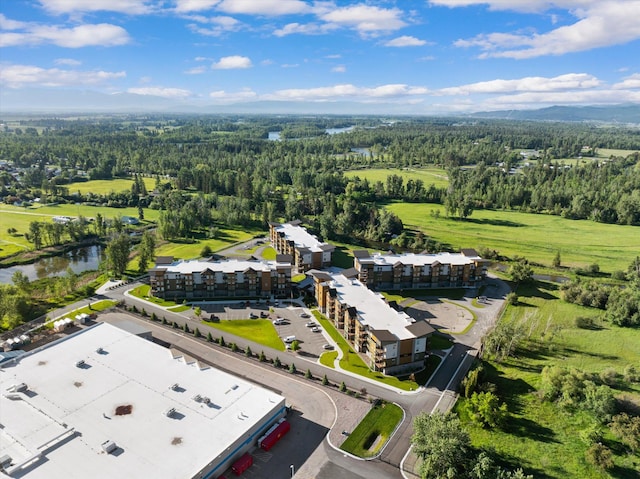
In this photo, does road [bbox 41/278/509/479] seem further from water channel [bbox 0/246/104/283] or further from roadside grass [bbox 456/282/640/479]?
water channel [bbox 0/246/104/283]

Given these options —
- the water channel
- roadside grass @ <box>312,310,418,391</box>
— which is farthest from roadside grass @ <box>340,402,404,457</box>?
the water channel

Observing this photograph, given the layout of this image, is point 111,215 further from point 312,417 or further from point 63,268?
point 312,417

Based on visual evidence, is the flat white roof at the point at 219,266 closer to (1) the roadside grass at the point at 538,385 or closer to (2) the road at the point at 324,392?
(2) the road at the point at 324,392

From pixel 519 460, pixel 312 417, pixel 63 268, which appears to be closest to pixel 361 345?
pixel 312 417

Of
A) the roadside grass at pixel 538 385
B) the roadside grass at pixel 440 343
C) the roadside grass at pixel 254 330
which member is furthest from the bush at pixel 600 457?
the roadside grass at pixel 254 330

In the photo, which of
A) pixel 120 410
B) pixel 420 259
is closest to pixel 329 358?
pixel 120 410

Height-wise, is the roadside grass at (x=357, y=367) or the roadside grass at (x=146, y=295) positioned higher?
the roadside grass at (x=146, y=295)
